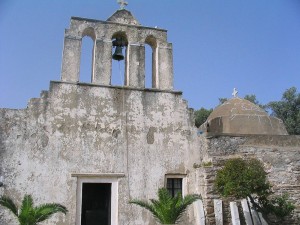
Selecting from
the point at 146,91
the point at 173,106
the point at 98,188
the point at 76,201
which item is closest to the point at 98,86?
the point at 146,91

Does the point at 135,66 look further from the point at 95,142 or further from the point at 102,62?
the point at 95,142

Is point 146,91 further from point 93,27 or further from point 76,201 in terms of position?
point 76,201

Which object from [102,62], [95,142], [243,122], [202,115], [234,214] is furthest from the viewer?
[202,115]

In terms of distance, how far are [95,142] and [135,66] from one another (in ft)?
9.32

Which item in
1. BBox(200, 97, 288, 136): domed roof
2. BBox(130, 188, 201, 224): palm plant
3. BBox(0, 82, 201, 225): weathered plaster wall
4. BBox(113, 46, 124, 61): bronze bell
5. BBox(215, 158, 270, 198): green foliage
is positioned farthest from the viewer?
BBox(200, 97, 288, 136): domed roof

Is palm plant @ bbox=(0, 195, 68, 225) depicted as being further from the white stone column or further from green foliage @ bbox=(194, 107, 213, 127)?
green foliage @ bbox=(194, 107, 213, 127)

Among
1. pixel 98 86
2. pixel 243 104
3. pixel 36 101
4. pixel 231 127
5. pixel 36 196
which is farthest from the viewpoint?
pixel 243 104

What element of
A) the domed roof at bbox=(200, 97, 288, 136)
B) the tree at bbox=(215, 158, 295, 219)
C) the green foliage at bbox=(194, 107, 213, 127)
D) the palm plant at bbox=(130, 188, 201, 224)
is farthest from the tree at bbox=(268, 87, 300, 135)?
the palm plant at bbox=(130, 188, 201, 224)

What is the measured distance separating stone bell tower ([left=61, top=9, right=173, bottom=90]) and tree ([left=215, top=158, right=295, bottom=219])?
330cm

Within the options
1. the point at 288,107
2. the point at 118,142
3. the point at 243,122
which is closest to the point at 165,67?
the point at 118,142

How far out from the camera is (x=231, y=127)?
12.3m

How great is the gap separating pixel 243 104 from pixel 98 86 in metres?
6.07

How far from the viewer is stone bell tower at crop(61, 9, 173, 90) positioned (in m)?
10.5

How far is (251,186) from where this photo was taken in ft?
29.8
